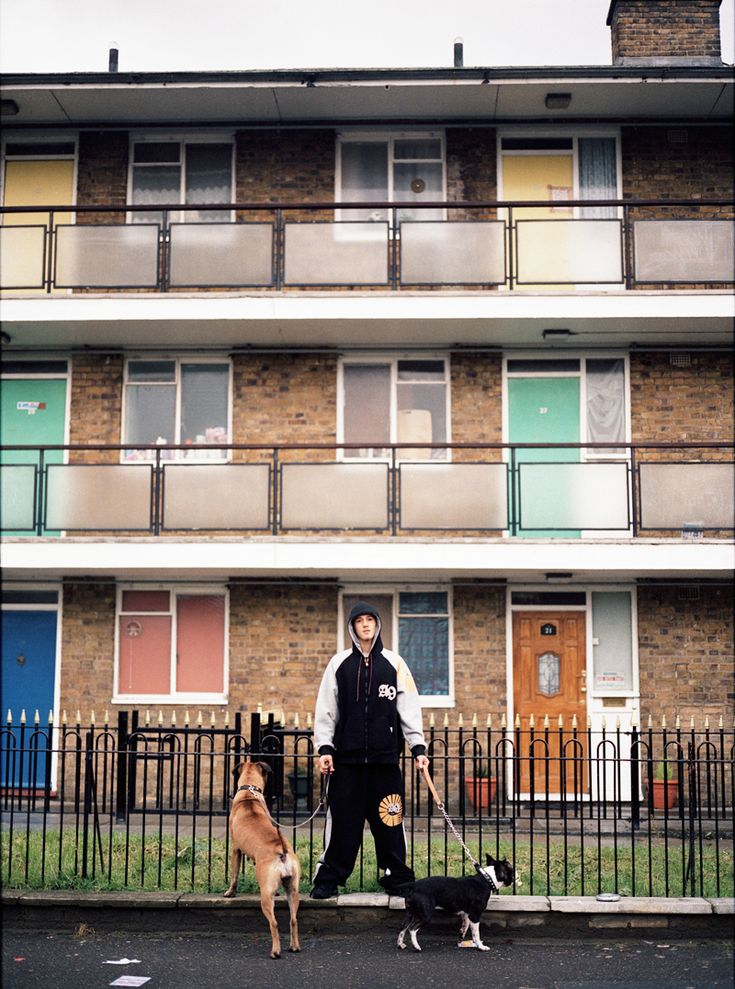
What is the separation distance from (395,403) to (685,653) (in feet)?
16.6

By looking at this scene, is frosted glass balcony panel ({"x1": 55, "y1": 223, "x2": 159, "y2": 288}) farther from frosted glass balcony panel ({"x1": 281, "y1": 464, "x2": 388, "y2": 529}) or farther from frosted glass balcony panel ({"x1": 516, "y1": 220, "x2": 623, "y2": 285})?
frosted glass balcony panel ({"x1": 516, "y1": 220, "x2": 623, "y2": 285})

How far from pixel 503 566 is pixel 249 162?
264 inches

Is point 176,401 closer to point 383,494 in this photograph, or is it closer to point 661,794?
point 383,494

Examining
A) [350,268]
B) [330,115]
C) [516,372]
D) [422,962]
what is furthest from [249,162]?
[422,962]

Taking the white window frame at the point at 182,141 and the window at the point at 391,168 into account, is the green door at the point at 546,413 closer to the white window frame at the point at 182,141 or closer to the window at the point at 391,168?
the window at the point at 391,168

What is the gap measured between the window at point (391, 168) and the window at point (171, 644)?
234 inches

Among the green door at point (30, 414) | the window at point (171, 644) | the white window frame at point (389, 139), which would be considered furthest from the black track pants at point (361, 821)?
the white window frame at point (389, 139)

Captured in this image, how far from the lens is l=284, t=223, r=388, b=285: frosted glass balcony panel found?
14.9 m

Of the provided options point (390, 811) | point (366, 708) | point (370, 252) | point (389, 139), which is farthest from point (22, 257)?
point (390, 811)

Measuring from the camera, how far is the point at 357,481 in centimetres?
1454

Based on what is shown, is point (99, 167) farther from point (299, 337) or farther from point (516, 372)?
point (516, 372)

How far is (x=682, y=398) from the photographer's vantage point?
15.3 metres

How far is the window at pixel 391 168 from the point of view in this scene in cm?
1593

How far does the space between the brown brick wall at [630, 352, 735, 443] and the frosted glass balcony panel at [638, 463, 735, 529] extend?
1.02m
